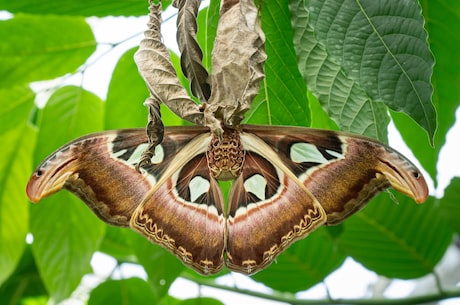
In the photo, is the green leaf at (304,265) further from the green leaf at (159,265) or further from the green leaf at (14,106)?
the green leaf at (14,106)

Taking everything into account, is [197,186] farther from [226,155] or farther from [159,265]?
[159,265]

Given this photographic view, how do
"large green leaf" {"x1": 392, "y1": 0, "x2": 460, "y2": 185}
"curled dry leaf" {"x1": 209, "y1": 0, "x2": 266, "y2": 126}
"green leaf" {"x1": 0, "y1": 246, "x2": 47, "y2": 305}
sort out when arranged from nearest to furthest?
"curled dry leaf" {"x1": 209, "y1": 0, "x2": 266, "y2": 126} → "large green leaf" {"x1": 392, "y1": 0, "x2": 460, "y2": 185} → "green leaf" {"x1": 0, "y1": 246, "x2": 47, "y2": 305}

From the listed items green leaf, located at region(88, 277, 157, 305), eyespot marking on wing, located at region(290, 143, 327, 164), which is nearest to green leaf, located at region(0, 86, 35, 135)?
green leaf, located at region(88, 277, 157, 305)

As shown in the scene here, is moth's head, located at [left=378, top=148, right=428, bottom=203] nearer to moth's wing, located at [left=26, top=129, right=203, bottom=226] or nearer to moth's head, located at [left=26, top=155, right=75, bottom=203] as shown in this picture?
moth's wing, located at [left=26, top=129, right=203, bottom=226]

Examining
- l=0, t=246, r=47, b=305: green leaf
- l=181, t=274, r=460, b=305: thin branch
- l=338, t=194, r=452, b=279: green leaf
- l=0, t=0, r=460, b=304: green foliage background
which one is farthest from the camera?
l=0, t=246, r=47, b=305: green leaf

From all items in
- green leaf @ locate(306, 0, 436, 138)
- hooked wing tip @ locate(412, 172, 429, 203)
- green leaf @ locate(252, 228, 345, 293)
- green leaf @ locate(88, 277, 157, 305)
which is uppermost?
green leaf @ locate(306, 0, 436, 138)

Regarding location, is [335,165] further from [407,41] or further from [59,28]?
[59,28]
